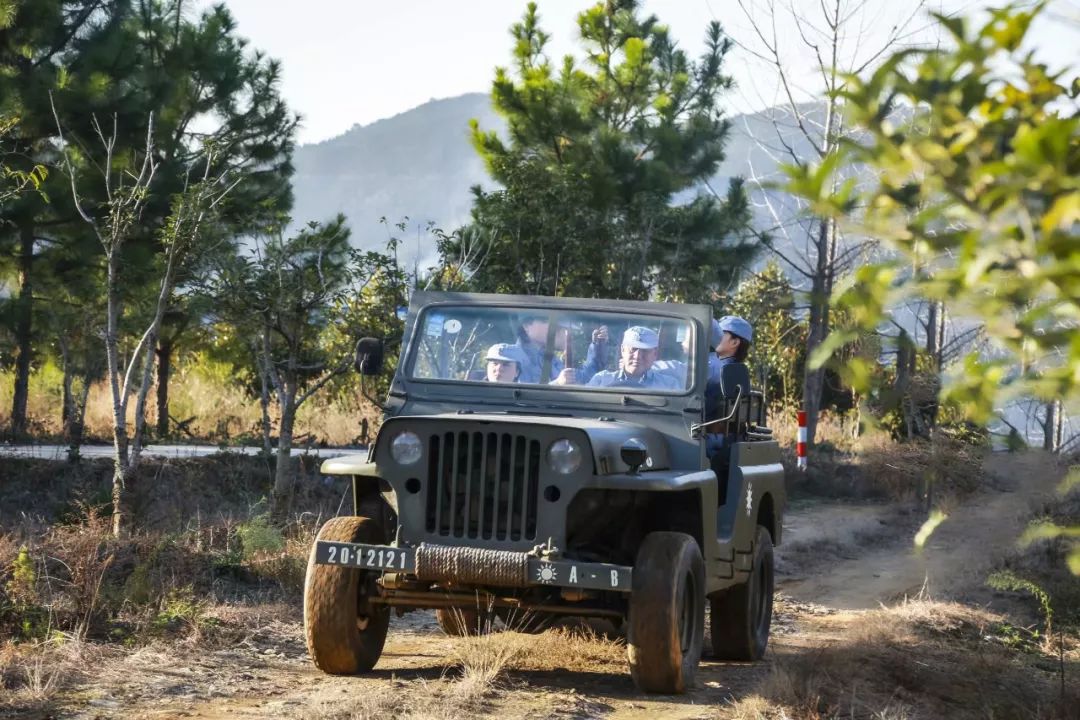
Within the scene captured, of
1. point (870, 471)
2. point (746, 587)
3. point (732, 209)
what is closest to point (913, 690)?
point (746, 587)

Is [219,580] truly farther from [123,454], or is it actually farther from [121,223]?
[121,223]

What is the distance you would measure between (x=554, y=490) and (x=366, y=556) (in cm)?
93

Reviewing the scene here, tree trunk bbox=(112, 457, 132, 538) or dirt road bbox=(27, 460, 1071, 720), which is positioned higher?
tree trunk bbox=(112, 457, 132, 538)

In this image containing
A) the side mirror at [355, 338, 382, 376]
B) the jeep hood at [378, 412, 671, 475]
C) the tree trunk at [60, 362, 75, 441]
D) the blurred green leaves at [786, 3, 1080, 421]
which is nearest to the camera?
the blurred green leaves at [786, 3, 1080, 421]

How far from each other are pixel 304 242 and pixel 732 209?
12.9 metres

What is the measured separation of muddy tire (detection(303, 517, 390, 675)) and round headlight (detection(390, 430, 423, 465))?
471 mm

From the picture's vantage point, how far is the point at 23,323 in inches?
807

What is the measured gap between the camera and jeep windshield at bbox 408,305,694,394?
787cm

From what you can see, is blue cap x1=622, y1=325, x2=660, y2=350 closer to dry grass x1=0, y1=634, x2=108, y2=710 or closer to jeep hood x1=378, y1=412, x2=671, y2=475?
jeep hood x1=378, y1=412, x2=671, y2=475

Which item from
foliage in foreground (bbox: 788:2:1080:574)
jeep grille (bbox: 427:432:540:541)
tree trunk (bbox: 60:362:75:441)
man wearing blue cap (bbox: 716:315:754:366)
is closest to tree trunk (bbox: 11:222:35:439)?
Answer: tree trunk (bbox: 60:362:75:441)

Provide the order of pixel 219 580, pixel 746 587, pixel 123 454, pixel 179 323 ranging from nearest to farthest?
pixel 746 587, pixel 219 580, pixel 123 454, pixel 179 323

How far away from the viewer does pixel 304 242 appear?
1598cm

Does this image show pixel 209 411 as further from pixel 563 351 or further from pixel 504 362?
pixel 563 351

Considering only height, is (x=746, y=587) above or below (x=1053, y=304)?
below
